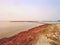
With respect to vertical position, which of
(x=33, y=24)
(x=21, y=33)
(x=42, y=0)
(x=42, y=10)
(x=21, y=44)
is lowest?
(x=21, y=44)

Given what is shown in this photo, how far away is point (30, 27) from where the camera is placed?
5.55 feet

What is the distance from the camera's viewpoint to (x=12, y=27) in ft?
5.43

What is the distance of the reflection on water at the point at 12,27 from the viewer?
64.0 inches

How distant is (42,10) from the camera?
5.74ft

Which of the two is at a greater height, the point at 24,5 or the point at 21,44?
the point at 24,5

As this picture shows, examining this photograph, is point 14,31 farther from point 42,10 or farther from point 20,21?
point 42,10

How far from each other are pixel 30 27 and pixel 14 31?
0.20 m

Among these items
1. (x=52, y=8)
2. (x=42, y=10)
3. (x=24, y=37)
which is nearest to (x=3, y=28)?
(x=24, y=37)

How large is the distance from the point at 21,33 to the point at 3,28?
0.22 metres

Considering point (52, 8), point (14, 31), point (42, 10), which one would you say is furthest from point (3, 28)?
point (52, 8)

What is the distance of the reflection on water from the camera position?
1625 millimetres

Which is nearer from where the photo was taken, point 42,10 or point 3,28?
point 3,28

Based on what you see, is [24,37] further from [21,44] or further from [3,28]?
[3,28]

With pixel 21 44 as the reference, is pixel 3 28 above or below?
above
